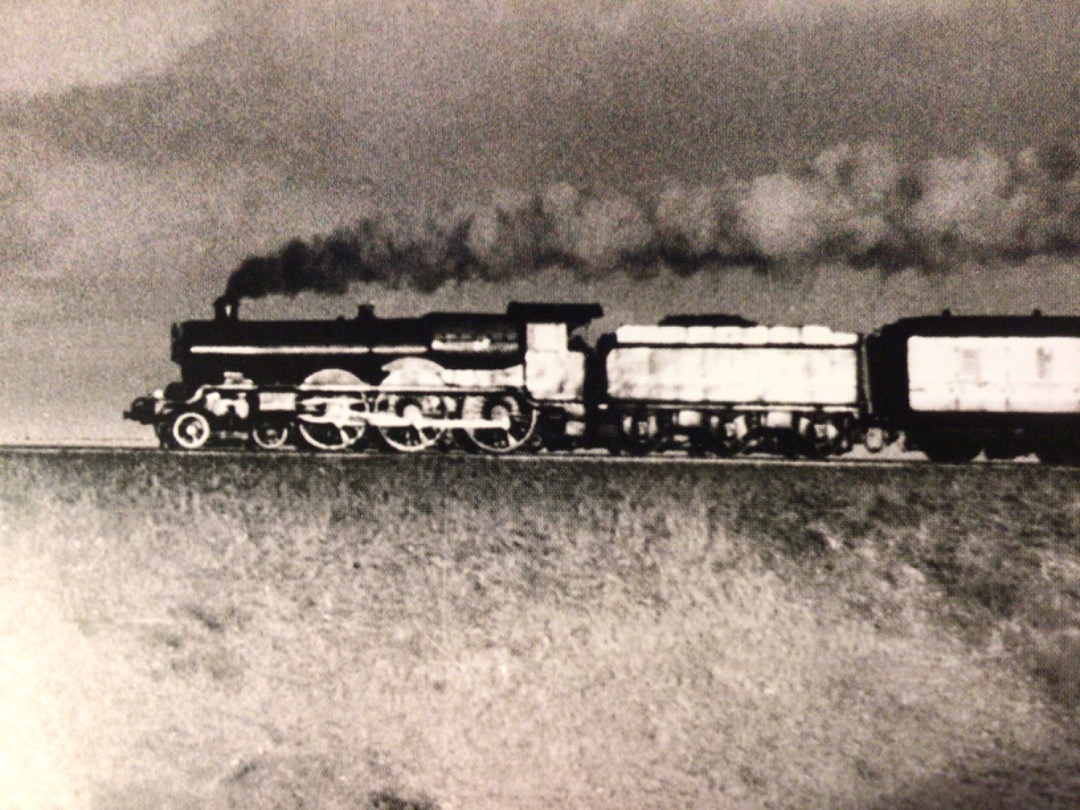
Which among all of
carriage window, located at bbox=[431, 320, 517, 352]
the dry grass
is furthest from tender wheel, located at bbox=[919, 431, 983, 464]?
carriage window, located at bbox=[431, 320, 517, 352]

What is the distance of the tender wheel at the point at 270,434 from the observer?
30.9ft

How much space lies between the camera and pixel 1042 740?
23.6 ft

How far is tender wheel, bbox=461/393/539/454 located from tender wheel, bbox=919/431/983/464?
4.31 m

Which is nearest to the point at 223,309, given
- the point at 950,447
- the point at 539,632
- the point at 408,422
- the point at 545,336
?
the point at 408,422

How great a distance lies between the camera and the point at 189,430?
30.3 ft

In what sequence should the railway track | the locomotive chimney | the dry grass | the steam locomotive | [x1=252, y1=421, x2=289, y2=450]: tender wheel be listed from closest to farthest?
the dry grass
the railway track
the steam locomotive
[x1=252, y1=421, x2=289, y2=450]: tender wheel
the locomotive chimney

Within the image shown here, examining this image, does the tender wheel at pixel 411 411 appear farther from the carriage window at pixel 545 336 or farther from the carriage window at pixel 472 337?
the carriage window at pixel 545 336

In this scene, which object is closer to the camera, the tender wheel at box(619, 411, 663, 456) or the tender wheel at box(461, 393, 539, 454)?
the tender wheel at box(461, 393, 539, 454)

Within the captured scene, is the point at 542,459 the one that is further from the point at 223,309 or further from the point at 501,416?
the point at 223,309

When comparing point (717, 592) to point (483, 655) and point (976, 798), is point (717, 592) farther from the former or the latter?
point (976, 798)

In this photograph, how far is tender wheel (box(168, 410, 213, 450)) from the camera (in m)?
9.15

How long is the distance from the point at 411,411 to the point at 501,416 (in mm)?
1008

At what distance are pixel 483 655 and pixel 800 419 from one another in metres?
4.48

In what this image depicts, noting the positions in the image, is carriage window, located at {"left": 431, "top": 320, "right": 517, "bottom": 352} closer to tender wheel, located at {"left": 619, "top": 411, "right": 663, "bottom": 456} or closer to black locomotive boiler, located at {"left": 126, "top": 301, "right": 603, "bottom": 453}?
black locomotive boiler, located at {"left": 126, "top": 301, "right": 603, "bottom": 453}
